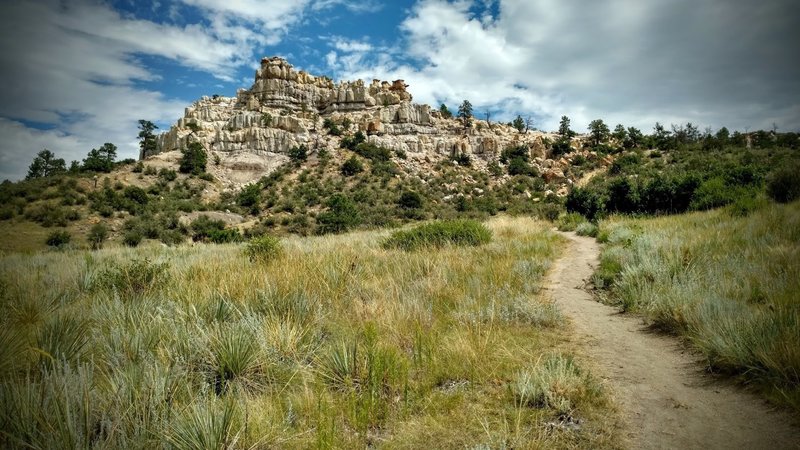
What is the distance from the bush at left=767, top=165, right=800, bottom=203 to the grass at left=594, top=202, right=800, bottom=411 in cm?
388

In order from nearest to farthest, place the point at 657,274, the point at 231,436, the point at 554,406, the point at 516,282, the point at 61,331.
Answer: the point at 231,436 → the point at 554,406 → the point at 61,331 → the point at 657,274 → the point at 516,282

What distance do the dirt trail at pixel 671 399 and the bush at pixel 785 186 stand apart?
12215mm

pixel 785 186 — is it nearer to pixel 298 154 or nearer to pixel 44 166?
pixel 298 154

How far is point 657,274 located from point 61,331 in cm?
788

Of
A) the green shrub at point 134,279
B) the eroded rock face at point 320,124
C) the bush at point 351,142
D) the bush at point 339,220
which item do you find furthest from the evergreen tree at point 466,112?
the green shrub at point 134,279

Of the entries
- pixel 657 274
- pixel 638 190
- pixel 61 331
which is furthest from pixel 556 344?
pixel 638 190

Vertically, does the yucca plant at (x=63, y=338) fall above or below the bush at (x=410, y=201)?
below

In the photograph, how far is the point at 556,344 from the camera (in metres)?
3.87

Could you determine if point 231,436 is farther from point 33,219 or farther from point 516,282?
point 33,219

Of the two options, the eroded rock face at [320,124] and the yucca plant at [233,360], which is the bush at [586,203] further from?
the eroded rock face at [320,124]

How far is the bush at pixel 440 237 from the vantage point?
1048cm

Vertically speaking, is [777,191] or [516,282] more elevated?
[777,191]

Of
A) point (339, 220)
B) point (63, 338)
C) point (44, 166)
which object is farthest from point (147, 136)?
point (63, 338)

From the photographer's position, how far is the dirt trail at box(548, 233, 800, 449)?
222 centimetres
